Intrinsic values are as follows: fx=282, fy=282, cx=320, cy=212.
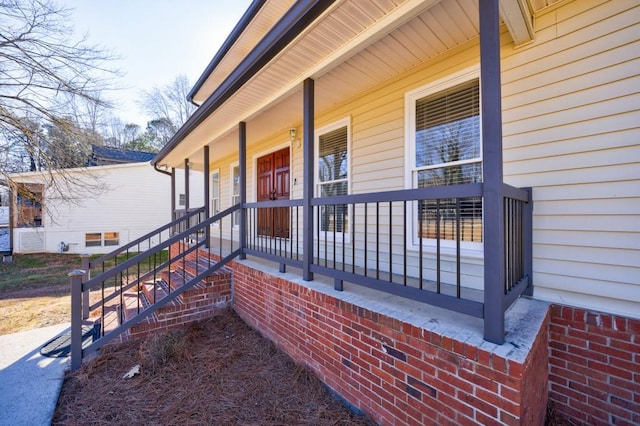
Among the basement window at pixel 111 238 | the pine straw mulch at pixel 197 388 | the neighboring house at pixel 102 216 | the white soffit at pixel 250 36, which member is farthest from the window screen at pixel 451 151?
the basement window at pixel 111 238

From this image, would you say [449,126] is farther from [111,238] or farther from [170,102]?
[170,102]

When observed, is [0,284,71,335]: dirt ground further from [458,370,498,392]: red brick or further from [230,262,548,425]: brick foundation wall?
[458,370,498,392]: red brick

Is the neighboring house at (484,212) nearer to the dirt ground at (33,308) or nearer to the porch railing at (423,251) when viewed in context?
the porch railing at (423,251)

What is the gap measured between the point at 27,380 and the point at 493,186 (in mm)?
4651

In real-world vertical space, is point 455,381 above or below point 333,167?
below

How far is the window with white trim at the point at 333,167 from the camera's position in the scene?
14.3 ft

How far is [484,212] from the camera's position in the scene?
1.71 m

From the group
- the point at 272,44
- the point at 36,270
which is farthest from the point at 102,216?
the point at 272,44

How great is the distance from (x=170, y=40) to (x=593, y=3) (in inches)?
441

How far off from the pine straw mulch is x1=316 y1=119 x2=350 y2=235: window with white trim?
2.02 meters

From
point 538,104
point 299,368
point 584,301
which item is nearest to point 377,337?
point 299,368

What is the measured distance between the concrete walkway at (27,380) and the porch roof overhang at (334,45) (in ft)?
12.1

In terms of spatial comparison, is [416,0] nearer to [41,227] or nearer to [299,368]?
[299,368]

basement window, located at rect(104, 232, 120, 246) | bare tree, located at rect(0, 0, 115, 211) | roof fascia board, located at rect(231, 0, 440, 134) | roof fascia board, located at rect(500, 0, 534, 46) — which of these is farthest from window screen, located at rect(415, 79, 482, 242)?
basement window, located at rect(104, 232, 120, 246)
